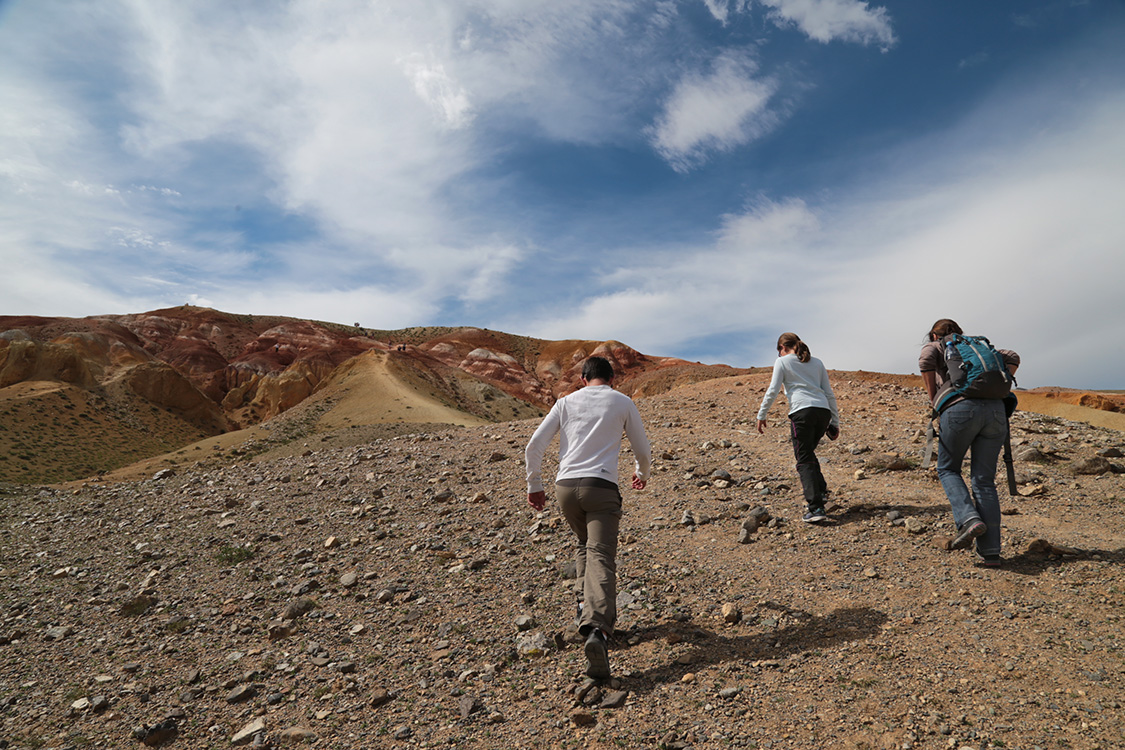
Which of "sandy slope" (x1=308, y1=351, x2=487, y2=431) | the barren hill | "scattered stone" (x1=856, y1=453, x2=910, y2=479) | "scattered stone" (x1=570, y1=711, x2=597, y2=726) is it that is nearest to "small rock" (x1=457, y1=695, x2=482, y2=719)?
"scattered stone" (x1=570, y1=711, x2=597, y2=726)


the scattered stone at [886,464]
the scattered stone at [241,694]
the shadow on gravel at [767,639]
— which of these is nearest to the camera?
the shadow on gravel at [767,639]

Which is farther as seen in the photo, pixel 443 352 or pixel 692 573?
pixel 443 352

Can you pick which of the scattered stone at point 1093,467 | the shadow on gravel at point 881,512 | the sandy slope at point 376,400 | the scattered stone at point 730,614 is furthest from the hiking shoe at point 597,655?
the sandy slope at point 376,400

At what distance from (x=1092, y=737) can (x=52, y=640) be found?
32.8ft

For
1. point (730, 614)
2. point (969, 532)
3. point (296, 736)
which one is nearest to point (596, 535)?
point (730, 614)

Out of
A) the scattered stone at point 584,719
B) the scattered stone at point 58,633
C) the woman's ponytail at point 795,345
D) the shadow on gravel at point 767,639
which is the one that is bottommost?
the scattered stone at point 58,633

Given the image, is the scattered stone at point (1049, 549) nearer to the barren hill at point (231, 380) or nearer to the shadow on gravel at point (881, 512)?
the shadow on gravel at point (881, 512)

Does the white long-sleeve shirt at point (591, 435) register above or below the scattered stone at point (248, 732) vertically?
above

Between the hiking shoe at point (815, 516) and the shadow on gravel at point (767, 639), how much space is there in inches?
70.7

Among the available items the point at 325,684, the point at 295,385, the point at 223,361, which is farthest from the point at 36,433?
the point at 325,684

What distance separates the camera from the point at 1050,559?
4.96 meters

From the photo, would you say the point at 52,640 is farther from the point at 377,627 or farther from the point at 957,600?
the point at 957,600

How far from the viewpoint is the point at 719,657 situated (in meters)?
4.31

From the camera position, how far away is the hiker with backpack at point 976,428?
496cm
